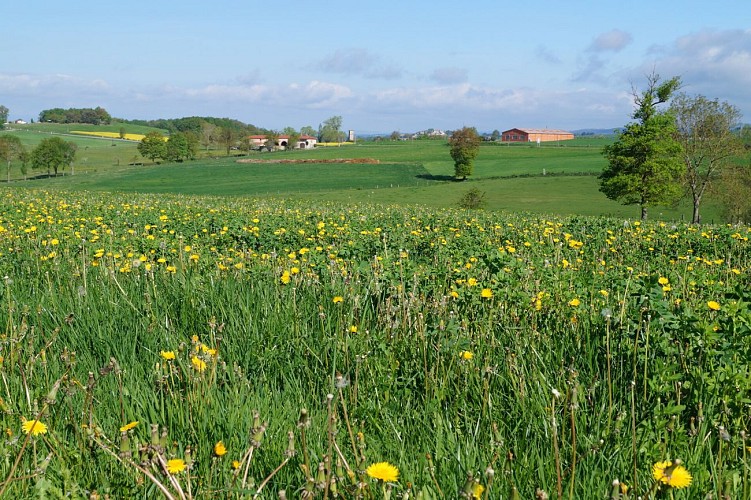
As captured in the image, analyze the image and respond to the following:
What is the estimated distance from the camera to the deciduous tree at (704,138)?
1741 inches

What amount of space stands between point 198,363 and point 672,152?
152ft

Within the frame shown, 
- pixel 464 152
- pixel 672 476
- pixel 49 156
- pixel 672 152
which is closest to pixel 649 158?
pixel 672 152

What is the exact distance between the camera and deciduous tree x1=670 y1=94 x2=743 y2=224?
44.2 m

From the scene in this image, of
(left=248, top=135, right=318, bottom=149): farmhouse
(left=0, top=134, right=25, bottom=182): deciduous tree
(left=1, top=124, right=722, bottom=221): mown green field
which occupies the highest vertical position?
(left=248, top=135, right=318, bottom=149): farmhouse

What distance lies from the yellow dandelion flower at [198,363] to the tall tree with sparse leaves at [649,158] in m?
43.8

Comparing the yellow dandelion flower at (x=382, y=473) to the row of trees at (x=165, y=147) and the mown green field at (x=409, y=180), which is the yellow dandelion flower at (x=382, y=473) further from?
the row of trees at (x=165, y=147)

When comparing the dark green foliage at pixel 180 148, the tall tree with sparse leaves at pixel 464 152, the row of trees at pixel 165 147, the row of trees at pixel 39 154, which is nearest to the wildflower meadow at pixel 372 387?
the tall tree with sparse leaves at pixel 464 152

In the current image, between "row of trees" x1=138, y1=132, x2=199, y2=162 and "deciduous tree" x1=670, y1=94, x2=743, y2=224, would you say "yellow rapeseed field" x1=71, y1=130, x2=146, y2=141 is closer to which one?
"row of trees" x1=138, y1=132, x2=199, y2=162

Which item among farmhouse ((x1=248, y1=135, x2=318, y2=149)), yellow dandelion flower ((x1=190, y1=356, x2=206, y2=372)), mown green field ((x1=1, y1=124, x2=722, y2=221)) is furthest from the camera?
farmhouse ((x1=248, y1=135, x2=318, y2=149))

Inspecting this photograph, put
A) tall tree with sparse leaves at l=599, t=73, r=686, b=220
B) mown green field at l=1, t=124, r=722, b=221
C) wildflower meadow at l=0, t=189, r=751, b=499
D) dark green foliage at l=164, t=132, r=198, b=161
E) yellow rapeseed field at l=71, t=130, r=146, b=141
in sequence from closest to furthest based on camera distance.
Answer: wildflower meadow at l=0, t=189, r=751, b=499 < tall tree with sparse leaves at l=599, t=73, r=686, b=220 < mown green field at l=1, t=124, r=722, b=221 < dark green foliage at l=164, t=132, r=198, b=161 < yellow rapeseed field at l=71, t=130, r=146, b=141

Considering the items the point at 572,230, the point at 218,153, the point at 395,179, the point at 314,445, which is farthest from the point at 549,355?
the point at 218,153

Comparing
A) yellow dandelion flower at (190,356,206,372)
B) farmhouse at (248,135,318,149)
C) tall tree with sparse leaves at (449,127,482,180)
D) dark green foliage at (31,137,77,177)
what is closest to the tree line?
tall tree with sparse leaves at (449,127,482,180)

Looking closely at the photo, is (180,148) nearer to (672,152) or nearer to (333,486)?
(672,152)

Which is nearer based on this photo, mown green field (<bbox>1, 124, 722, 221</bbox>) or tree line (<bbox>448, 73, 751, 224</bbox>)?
tree line (<bbox>448, 73, 751, 224</bbox>)
